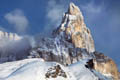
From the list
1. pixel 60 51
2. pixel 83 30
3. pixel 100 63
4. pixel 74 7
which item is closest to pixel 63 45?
pixel 60 51

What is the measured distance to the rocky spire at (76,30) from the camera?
9794 centimetres

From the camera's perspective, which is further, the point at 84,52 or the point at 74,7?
the point at 74,7

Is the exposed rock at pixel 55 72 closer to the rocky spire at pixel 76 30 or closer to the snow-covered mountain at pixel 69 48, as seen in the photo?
the snow-covered mountain at pixel 69 48

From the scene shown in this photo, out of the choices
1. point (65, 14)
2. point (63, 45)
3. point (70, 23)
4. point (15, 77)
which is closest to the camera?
point (15, 77)

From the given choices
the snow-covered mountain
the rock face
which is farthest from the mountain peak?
the rock face

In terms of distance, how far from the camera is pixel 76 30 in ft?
341

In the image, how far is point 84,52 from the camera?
85.4m

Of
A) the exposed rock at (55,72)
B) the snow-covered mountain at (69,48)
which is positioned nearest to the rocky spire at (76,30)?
the snow-covered mountain at (69,48)

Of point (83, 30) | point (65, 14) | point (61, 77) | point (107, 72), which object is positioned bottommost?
point (107, 72)

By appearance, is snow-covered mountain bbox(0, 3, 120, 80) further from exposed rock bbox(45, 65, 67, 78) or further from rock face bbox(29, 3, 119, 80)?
exposed rock bbox(45, 65, 67, 78)

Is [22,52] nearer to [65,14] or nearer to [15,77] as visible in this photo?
[65,14]

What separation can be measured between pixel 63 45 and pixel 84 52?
10144 mm

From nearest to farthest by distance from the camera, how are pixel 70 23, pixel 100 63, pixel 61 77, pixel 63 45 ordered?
pixel 61 77 → pixel 100 63 → pixel 63 45 → pixel 70 23

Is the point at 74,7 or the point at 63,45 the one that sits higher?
the point at 74,7
